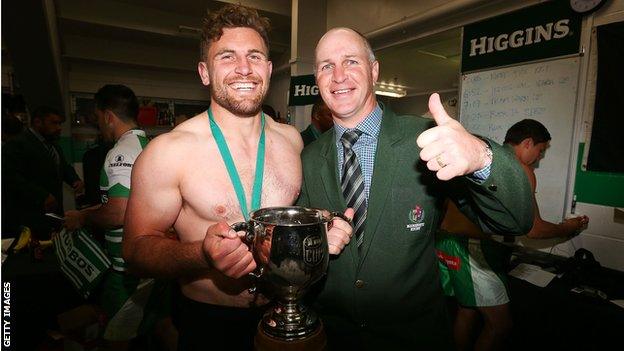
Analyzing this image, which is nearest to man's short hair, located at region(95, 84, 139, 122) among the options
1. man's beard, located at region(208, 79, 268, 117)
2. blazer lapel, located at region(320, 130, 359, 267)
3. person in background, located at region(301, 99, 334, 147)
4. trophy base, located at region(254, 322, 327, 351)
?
man's beard, located at region(208, 79, 268, 117)

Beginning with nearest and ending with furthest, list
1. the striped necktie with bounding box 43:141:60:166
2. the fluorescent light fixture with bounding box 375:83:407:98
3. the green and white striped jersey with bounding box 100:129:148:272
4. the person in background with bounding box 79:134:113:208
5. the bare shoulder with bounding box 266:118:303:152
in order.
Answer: the bare shoulder with bounding box 266:118:303:152, the green and white striped jersey with bounding box 100:129:148:272, the person in background with bounding box 79:134:113:208, the striped necktie with bounding box 43:141:60:166, the fluorescent light fixture with bounding box 375:83:407:98

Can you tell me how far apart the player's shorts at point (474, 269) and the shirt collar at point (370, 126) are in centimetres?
120

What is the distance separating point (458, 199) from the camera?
1.39 metres

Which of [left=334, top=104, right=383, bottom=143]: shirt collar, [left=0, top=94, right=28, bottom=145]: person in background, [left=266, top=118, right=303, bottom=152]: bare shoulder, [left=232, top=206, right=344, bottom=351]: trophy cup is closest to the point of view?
[left=232, top=206, right=344, bottom=351]: trophy cup

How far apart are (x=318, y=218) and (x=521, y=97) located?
311cm

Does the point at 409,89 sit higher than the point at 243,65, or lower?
higher

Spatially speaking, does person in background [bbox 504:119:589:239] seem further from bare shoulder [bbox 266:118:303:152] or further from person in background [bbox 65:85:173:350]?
person in background [bbox 65:85:173:350]

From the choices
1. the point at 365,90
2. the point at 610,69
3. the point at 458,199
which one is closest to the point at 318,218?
the point at 458,199

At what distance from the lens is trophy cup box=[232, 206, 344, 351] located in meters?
0.99

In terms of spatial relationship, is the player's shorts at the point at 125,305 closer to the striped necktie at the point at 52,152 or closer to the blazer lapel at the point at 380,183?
the blazer lapel at the point at 380,183

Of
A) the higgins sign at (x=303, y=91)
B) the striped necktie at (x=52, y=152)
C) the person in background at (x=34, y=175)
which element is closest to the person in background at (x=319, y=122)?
the higgins sign at (x=303, y=91)

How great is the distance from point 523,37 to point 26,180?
17.8 feet

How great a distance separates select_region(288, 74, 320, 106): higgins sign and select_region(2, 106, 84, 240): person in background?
3211 mm

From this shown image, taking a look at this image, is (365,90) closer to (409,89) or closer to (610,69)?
(610,69)
